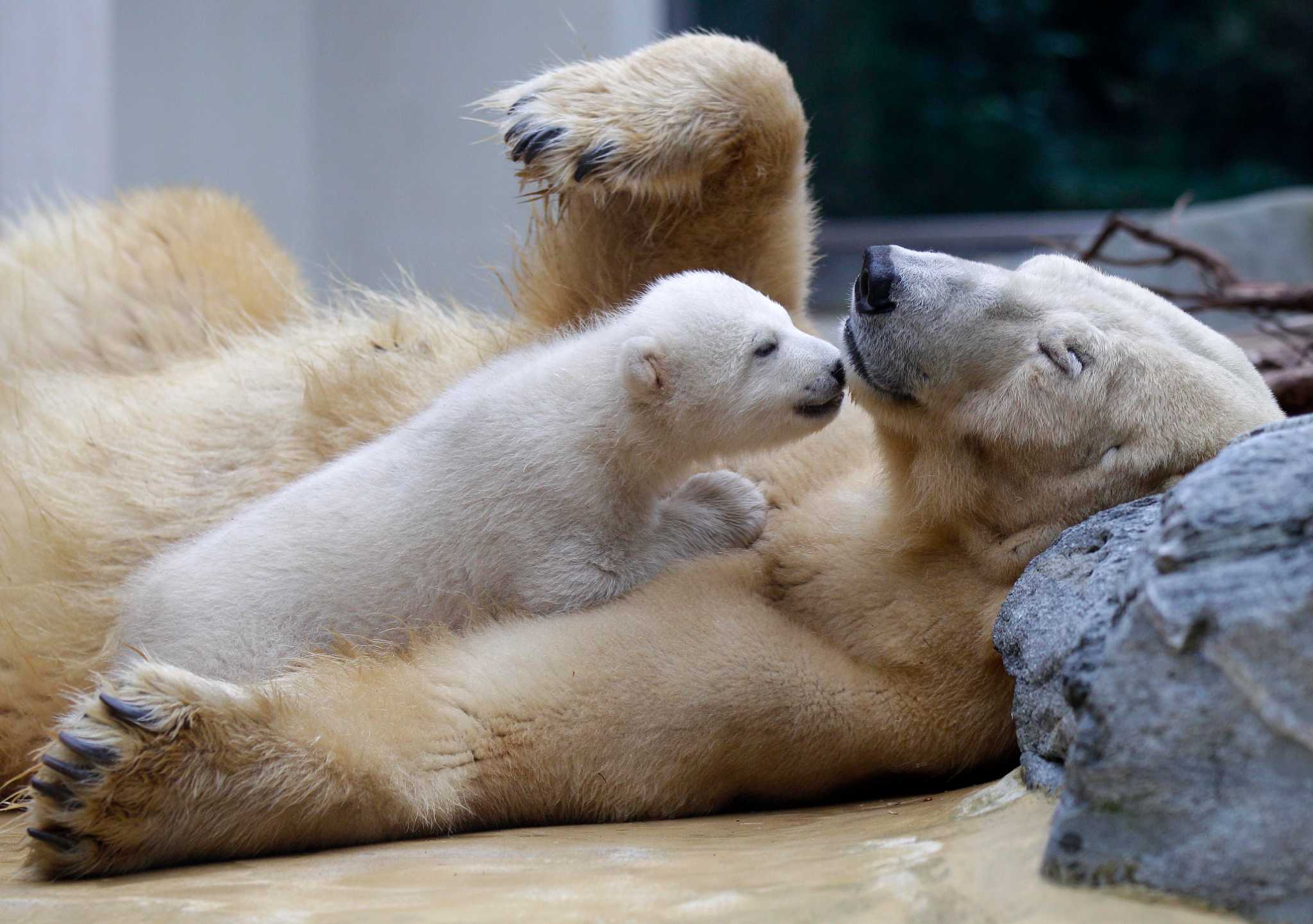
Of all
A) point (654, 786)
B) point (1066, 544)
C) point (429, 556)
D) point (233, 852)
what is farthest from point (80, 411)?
point (1066, 544)

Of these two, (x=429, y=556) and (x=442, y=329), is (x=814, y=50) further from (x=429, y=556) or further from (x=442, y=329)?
(x=429, y=556)

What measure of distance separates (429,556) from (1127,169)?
5.54 metres

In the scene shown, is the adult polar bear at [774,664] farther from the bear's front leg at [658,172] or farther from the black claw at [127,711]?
the bear's front leg at [658,172]

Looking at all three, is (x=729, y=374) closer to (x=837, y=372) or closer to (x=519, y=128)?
(x=837, y=372)

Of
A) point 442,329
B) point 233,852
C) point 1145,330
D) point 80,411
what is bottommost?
point 233,852

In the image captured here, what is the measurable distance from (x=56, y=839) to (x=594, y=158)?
55.6 inches

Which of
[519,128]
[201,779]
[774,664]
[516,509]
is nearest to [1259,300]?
[519,128]

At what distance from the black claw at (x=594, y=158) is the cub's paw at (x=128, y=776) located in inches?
45.9

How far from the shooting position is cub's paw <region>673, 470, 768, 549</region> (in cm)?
219

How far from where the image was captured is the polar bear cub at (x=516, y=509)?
2061 millimetres

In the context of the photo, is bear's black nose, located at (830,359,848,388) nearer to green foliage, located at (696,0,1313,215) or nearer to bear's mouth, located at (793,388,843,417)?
bear's mouth, located at (793,388,843,417)

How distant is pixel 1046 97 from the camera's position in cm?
669

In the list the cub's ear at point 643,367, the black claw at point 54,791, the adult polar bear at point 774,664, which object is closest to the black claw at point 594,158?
the cub's ear at point 643,367

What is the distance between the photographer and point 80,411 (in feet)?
9.29
